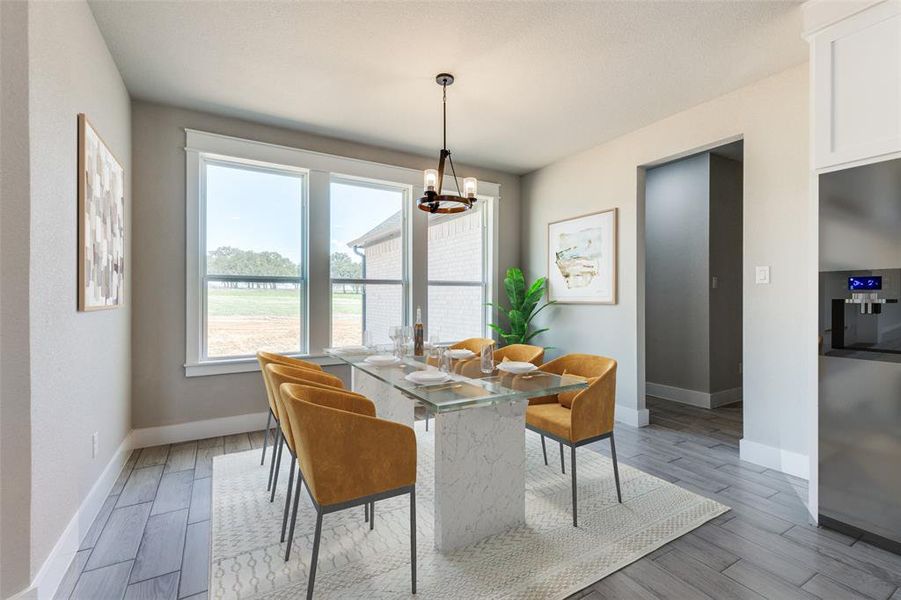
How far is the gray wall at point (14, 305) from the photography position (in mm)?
1409

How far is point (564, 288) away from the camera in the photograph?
458cm

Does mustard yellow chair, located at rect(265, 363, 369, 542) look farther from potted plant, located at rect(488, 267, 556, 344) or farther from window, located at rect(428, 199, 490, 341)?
potted plant, located at rect(488, 267, 556, 344)

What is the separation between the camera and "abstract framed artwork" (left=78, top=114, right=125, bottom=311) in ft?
6.61

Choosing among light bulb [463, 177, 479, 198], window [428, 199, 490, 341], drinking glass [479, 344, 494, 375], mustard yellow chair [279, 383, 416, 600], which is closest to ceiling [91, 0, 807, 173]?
light bulb [463, 177, 479, 198]

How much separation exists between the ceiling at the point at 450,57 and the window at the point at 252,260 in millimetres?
553

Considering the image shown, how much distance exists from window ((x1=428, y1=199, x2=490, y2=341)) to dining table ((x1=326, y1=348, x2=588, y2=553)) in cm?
254

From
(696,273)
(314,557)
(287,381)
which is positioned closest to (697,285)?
(696,273)

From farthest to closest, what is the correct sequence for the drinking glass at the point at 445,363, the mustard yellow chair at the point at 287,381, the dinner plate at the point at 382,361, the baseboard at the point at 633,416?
the baseboard at the point at 633,416
the dinner plate at the point at 382,361
the drinking glass at the point at 445,363
the mustard yellow chair at the point at 287,381

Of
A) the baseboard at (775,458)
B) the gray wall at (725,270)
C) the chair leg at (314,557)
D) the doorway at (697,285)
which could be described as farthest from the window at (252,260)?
the gray wall at (725,270)

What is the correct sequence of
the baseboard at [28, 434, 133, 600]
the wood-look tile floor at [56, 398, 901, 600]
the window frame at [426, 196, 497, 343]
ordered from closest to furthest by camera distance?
the baseboard at [28, 434, 133, 600] < the wood-look tile floor at [56, 398, 901, 600] < the window frame at [426, 196, 497, 343]

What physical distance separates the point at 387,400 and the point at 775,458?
9.10 ft

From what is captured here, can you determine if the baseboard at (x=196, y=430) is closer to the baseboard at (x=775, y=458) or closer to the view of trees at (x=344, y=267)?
the view of trees at (x=344, y=267)

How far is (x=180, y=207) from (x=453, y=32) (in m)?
2.57

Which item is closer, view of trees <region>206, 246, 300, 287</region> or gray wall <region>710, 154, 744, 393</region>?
view of trees <region>206, 246, 300, 287</region>
